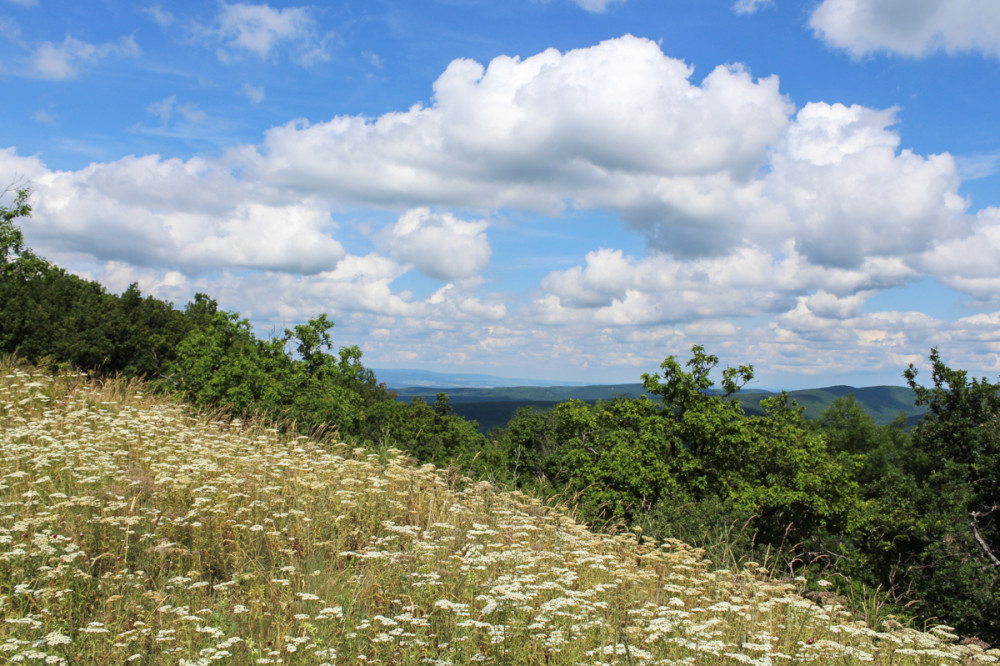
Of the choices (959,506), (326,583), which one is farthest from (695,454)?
(326,583)

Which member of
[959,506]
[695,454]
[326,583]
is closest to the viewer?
[326,583]

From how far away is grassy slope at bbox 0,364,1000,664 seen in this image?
13.4 feet

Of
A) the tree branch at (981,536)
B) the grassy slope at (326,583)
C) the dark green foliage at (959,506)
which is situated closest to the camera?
the grassy slope at (326,583)

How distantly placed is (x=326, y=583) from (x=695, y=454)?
42.9 feet

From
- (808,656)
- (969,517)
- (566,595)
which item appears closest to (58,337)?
(566,595)

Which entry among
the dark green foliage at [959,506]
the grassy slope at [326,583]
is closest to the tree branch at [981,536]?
the dark green foliage at [959,506]

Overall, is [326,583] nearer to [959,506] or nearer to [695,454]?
[959,506]

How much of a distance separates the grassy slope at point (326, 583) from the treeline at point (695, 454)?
127 inches

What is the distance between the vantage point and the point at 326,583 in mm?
4840

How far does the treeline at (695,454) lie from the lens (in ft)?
34.2

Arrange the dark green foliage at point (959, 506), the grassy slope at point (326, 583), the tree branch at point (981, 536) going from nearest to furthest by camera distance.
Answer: the grassy slope at point (326, 583), the dark green foliage at point (959, 506), the tree branch at point (981, 536)

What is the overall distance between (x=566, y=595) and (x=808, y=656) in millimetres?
1819

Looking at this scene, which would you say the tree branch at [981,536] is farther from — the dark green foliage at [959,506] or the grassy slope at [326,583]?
the grassy slope at [326,583]

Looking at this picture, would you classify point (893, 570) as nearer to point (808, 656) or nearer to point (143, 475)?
point (808, 656)
